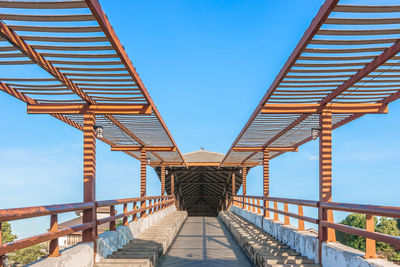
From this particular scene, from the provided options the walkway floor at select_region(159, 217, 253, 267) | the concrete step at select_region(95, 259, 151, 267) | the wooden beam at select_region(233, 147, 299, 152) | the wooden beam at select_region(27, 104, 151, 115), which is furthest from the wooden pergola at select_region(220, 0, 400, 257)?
the wooden beam at select_region(233, 147, 299, 152)

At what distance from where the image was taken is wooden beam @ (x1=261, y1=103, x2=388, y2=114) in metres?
7.59

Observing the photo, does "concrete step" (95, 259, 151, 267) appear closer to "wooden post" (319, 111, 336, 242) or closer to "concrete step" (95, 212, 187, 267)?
"concrete step" (95, 212, 187, 267)

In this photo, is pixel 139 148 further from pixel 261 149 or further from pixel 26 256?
pixel 26 256

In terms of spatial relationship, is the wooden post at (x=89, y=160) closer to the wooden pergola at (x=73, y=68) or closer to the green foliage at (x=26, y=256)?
the wooden pergola at (x=73, y=68)

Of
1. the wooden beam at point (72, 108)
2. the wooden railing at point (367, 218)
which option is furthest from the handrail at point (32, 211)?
the wooden railing at point (367, 218)

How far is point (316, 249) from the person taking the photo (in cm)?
593

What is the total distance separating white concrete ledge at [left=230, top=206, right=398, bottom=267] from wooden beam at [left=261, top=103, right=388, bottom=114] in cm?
248

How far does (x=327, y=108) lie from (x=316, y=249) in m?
2.99

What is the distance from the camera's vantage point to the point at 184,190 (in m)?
37.3

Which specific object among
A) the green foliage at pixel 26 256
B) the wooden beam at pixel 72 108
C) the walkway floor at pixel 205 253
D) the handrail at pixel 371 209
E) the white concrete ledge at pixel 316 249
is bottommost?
the green foliage at pixel 26 256

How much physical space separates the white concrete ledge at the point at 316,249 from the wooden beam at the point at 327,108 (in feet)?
8.14

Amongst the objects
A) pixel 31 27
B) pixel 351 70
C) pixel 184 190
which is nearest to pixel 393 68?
pixel 351 70

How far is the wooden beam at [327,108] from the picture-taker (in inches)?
299

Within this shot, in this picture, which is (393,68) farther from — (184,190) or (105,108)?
(184,190)
